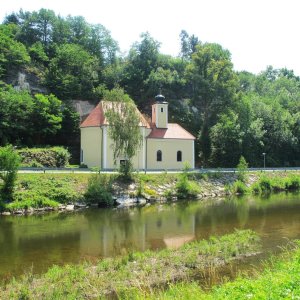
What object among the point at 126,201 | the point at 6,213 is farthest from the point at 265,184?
the point at 6,213

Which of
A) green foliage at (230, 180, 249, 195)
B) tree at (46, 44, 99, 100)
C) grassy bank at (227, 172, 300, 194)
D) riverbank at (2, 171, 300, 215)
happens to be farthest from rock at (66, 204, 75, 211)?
tree at (46, 44, 99, 100)

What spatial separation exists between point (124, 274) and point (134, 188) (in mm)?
21663

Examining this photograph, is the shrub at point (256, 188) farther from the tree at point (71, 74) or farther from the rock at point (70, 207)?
the tree at point (71, 74)

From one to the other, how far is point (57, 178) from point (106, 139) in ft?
35.3

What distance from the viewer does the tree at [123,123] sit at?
36094 mm

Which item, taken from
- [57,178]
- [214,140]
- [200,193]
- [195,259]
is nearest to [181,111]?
[214,140]

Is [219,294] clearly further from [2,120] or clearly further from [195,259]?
[2,120]

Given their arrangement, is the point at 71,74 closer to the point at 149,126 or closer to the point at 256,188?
the point at 149,126

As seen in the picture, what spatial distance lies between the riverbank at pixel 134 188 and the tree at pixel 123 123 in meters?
2.93

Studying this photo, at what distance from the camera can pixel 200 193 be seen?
3700cm

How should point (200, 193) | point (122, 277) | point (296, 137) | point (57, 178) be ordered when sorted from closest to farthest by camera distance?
point (122, 277), point (57, 178), point (200, 193), point (296, 137)

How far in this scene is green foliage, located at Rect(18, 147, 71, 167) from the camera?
4154 cm

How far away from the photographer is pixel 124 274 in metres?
12.4

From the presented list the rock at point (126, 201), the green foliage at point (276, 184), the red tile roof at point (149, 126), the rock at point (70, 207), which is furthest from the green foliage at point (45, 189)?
the green foliage at point (276, 184)
